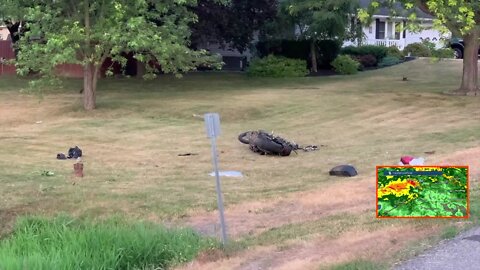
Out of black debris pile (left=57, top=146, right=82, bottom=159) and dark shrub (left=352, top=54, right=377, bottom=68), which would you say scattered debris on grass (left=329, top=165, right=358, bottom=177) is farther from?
dark shrub (left=352, top=54, right=377, bottom=68)

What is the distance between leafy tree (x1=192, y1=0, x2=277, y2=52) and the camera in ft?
95.0

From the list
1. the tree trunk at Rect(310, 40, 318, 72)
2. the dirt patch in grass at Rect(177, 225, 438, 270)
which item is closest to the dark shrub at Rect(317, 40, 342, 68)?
the tree trunk at Rect(310, 40, 318, 72)

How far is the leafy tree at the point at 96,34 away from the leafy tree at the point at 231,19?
5851 mm

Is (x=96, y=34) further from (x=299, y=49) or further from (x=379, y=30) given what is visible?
(x=379, y=30)

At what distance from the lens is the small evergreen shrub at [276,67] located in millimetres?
35031

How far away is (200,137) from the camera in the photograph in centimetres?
1842

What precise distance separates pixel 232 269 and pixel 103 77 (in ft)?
92.6

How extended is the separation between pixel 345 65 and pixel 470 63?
13507mm

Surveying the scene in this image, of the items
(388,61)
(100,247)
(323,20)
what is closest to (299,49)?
(323,20)

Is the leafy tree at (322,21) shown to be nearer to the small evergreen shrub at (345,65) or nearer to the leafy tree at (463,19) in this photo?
the small evergreen shrub at (345,65)

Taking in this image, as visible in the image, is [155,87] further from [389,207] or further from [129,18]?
[389,207]

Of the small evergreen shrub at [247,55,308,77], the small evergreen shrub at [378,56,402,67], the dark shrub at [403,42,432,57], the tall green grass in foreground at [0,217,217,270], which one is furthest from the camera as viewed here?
the dark shrub at [403,42,432,57]

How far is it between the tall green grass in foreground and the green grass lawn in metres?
0.84

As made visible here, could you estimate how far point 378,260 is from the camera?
6.04m
